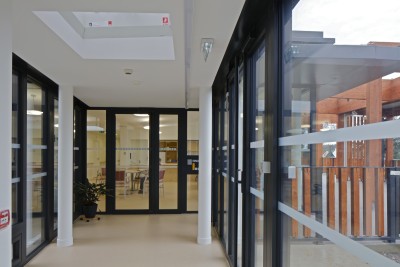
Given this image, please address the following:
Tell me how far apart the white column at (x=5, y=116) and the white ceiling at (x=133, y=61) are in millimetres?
405

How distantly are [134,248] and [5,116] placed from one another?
12.0 ft

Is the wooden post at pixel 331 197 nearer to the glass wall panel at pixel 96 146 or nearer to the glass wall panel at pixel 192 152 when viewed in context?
the glass wall panel at pixel 192 152

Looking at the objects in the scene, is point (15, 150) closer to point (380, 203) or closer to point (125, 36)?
point (125, 36)

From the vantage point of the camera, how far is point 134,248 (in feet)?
17.3

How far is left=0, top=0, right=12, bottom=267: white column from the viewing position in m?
2.06

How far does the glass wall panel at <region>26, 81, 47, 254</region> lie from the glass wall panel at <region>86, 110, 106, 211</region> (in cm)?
276

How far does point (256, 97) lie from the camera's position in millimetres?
3172

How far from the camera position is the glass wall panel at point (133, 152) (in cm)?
822

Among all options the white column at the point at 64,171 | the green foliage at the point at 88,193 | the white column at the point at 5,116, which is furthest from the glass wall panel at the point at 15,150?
the green foliage at the point at 88,193

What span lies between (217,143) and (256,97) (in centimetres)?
318

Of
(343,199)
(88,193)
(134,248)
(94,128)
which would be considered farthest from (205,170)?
(343,199)

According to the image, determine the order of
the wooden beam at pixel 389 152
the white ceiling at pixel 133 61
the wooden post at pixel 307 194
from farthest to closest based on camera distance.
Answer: the white ceiling at pixel 133 61 < the wooden post at pixel 307 194 < the wooden beam at pixel 389 152

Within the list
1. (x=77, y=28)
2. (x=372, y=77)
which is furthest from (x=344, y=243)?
(x=77, y=28)

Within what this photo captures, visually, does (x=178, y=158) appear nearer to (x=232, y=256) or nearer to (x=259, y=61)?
(x=232, y=256)
